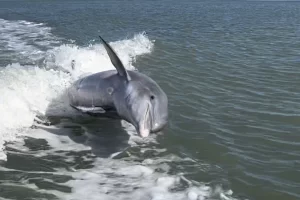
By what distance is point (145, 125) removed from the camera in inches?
267

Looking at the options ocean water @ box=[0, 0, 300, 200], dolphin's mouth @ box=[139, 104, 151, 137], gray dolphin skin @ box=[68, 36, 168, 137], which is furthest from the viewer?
gray dolphin skin @ box=[68, 36, 168, 137]

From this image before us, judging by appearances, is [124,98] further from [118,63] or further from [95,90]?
[95,90]

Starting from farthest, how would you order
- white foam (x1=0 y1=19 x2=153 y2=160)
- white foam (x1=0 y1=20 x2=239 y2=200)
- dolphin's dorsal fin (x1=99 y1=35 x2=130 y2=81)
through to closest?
white foam (x1=0 y1=19 x2=153 y2=160), dolphin's dorsal fin (x1=99 y1=35 x2=130 y2=81), white foam (x1=0 y1=20 x2=239 y2=200)

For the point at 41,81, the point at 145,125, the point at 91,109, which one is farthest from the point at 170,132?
the point at 41,81

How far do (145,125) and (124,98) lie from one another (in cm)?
81

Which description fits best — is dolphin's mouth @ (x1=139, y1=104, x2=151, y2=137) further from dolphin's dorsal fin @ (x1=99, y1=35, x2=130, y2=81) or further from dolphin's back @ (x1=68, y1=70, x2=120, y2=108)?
dolphin's back @ (x1=68, y1=70, x2=120, y2=108)

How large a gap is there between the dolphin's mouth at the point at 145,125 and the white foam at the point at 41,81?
2.40 meters

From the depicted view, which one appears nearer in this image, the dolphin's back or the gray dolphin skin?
the gray dolphin skin

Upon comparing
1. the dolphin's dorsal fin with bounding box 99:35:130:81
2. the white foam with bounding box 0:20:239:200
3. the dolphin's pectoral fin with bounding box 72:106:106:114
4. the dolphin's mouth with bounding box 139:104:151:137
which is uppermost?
the dolphin's dorsal fin with bounding box 99:35:130:81

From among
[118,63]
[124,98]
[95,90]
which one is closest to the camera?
[124,98]

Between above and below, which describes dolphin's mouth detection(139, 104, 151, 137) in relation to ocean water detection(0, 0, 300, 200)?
above

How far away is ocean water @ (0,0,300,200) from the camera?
6.46 metres

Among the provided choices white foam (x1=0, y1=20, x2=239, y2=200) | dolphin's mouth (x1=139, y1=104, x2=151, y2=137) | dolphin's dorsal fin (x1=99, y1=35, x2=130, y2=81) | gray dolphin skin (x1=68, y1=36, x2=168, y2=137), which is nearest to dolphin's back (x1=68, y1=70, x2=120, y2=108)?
gray dolphin skin (x1=68, y1=36, x2=168, y2=137)

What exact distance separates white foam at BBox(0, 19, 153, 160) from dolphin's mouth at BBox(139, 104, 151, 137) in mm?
2403
